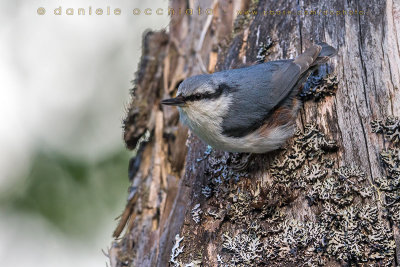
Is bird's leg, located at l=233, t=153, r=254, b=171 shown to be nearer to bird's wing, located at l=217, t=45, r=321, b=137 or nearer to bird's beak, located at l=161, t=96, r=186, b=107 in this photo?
bird's wing, located at l=217, t=45, r=321, b=137

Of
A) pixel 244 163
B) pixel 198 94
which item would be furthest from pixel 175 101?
pixel 244 163

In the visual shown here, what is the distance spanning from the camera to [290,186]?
215cm

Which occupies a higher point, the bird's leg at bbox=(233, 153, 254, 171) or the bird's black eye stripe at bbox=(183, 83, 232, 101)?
the bird's black eye stripe at bbox=(183, 83, 232, 101)

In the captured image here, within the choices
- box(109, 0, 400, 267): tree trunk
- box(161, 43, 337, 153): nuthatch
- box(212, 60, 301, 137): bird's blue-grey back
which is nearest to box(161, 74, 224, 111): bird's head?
box(161, 43, 337, 153): nuthatch

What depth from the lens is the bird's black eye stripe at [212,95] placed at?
2.38m

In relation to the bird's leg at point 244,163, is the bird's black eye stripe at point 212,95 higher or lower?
higher

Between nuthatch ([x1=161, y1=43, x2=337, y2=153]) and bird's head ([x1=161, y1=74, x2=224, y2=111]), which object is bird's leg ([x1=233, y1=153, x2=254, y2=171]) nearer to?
nuthatch ([x1=161, y1=43, x2=337, y2=153])

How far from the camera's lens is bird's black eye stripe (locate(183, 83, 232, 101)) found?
7.81ft

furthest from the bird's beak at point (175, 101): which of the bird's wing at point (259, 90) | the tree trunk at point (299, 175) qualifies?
the tree trunk at point (299, 175)

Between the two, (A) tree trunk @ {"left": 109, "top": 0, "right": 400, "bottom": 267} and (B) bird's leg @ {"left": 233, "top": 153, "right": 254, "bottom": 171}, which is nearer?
(A) tree trunk @ {"left": 109, "top": 0, "right": 400, "bottom": 267}

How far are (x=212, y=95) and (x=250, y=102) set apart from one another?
0.24 m

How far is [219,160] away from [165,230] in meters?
0.60

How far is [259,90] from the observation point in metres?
2.34

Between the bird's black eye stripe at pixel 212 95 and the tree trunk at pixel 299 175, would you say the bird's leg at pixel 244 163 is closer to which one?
the tree trunk at pixel 299 175
